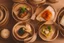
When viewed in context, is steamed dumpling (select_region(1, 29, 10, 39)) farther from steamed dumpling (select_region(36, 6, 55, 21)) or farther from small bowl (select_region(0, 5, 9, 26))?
steamed dumpling (select_region(36, 6, 55, 21))

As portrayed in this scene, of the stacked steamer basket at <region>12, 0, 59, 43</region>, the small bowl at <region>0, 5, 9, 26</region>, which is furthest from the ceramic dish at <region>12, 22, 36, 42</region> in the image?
the small bowl at <region>0, 5, 9, 26</region>

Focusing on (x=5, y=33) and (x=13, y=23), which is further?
(x=13, y=23)

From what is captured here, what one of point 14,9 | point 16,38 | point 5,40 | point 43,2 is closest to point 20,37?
point 16,38

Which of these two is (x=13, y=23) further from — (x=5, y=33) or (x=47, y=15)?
(x=47, y=15)

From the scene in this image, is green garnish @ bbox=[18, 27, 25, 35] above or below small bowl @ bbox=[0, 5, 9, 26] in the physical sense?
below

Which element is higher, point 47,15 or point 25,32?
point 47,15

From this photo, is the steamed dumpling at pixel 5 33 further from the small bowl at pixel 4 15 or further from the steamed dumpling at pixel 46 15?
the steamed dumpling at pixel 46 15

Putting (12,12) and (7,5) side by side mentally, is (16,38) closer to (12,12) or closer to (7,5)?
(12,12)

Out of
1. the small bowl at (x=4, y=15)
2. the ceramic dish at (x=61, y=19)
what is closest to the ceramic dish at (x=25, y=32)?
the small bowl at (x=4, y=15)

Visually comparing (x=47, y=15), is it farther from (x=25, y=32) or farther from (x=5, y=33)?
(x=5, y=33)

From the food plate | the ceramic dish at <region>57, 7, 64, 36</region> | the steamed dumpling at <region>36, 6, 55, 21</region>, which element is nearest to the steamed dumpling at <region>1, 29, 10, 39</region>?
the food plate

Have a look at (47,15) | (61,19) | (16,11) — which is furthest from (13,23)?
(61,19)
